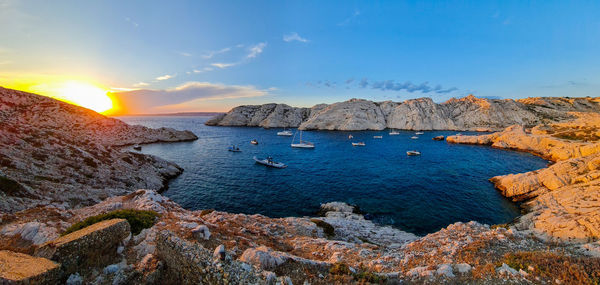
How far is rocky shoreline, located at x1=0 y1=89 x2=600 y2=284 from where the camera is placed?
687cm

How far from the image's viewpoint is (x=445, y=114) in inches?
5620

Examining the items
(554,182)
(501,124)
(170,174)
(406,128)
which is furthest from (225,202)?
(501,124)

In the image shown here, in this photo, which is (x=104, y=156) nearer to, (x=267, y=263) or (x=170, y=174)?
(x=170, y=174)

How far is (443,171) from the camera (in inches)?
1735


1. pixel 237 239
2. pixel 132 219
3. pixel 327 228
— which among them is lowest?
pixel 327 228

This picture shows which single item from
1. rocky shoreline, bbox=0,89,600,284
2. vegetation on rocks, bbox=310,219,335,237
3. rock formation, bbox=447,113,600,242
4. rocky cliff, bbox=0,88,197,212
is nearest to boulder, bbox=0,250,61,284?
rocky shoreline, bbox=0,89,600,284

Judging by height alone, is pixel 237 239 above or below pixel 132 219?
below

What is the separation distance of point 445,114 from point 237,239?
169232mm

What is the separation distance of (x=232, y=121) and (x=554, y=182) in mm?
168303

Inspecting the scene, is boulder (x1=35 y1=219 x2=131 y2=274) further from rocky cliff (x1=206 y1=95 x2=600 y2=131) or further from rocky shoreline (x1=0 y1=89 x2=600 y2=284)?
rocky cliff (x1=206 y1=95 x2=600 y2=131)

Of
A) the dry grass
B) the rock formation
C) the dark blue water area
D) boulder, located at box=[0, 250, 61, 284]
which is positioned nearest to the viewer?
boulder, located at box=[0, 250, 61, 284]

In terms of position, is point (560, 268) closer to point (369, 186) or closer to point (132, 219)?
point (132, 219)

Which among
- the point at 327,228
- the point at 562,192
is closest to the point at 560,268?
the point at 327,228

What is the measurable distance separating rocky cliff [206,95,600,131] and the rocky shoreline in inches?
4213
